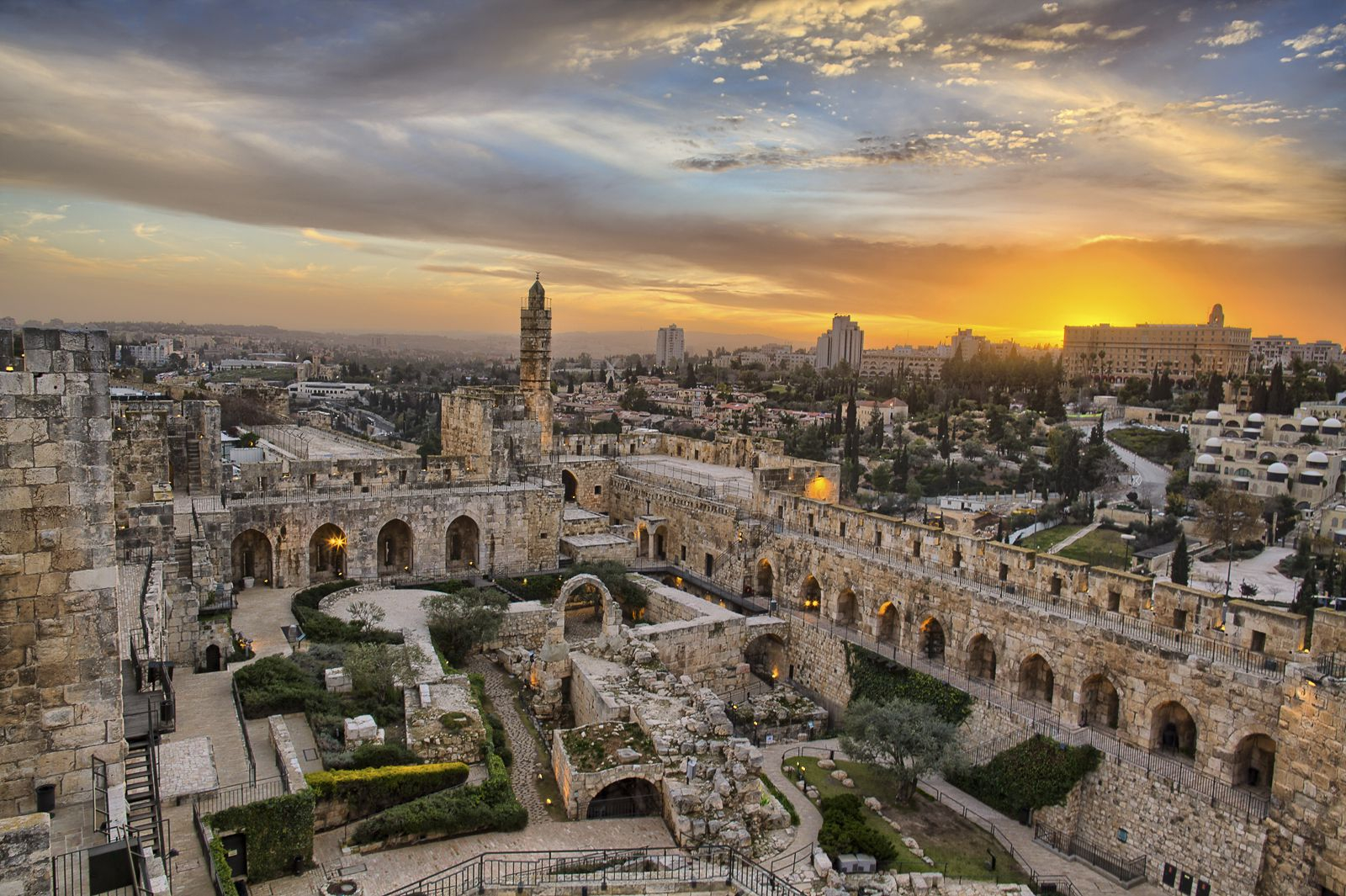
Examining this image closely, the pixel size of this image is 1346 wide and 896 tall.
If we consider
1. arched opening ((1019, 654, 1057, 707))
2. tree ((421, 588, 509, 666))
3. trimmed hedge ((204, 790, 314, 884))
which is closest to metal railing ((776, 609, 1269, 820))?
arched opening ((1019, 654, 1057, 707))

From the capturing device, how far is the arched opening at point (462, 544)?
96.9 feet

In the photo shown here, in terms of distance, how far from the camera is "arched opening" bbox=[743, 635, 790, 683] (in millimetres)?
24797

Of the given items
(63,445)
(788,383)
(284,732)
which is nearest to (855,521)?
(284,732)

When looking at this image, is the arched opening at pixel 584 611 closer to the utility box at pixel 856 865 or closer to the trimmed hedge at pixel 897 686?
the trimmed hedge at pixel 897 686

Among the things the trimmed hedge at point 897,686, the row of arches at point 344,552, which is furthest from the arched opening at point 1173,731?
the row of arches at point 344,552

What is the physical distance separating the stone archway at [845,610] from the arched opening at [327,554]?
15.0 m

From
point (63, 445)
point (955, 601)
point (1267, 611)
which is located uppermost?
point (63, 445)

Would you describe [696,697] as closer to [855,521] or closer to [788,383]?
[855,521]

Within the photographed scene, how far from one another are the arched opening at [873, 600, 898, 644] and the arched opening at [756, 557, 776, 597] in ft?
16.2

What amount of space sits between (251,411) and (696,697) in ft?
118

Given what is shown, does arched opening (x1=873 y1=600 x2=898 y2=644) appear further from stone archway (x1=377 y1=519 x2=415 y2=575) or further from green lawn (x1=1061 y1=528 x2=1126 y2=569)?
green lawn (x1=1061 y1=528 x2=1126 y2=569)

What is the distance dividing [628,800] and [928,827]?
5.93 metres

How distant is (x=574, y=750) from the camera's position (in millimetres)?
16500

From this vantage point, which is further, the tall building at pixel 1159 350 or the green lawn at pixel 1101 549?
the tall building at pixel 1159 350
